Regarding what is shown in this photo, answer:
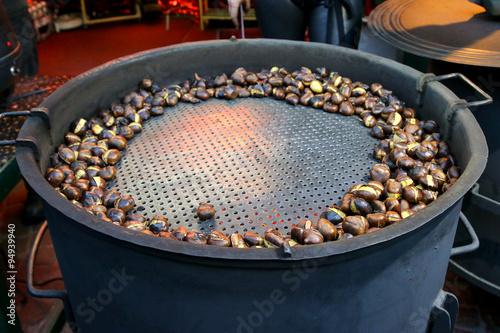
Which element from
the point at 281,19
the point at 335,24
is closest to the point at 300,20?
the point at 281,19

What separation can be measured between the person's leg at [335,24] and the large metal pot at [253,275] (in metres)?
1.03

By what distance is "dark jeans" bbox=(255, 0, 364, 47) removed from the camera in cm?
223

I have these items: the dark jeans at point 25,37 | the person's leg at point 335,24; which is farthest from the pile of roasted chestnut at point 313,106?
the dark jeans at point 25,37

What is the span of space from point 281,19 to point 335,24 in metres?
0.29

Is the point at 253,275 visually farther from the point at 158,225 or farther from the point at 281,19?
the point at 281,19

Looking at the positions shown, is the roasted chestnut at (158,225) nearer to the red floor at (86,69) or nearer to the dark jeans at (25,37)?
the red floor at (86,69)

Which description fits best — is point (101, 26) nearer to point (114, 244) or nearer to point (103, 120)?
point (103, 120)

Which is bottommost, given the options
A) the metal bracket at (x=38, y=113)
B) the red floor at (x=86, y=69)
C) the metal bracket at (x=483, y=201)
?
the red floor at (x=86, y=69)

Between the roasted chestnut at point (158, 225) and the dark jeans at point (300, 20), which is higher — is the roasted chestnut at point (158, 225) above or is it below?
below

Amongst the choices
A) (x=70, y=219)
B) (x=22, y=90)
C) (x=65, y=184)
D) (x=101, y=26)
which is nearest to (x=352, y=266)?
(x=70, y=219)

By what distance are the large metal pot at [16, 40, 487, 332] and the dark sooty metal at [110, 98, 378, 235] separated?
249mm

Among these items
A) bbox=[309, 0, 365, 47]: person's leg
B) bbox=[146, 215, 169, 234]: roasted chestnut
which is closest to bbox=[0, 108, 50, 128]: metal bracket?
bbox=[146, 215, 169, 234]: roasted chestnut

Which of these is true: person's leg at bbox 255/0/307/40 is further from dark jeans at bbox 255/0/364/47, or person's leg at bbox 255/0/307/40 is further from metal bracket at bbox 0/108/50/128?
metal bracket at bbox 0/108/50/128

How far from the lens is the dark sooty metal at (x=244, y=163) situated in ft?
4.15
